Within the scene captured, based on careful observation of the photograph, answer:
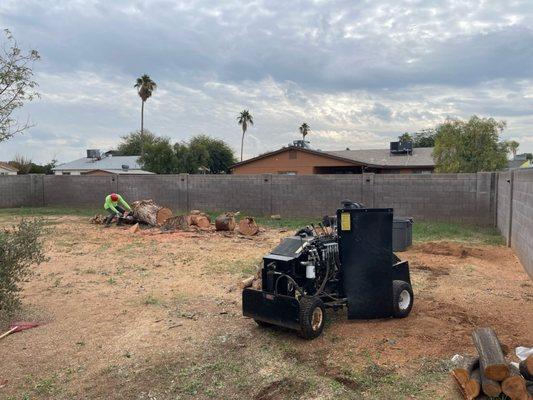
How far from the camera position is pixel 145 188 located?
70.6 feet

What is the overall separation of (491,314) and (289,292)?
8.97 feet

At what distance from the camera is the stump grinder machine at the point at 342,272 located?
524 cm

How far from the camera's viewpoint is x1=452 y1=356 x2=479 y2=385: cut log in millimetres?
3696

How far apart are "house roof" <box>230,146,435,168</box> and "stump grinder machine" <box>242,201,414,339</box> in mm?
27074

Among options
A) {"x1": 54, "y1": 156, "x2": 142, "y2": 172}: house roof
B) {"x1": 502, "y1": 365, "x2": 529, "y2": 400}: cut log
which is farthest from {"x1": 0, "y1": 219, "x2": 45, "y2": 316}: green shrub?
{"x1": 54, "y1": 156, "x2": 142, "y2": 172}: house roof

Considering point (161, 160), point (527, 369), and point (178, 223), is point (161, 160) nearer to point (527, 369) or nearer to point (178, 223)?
point (178, 223)

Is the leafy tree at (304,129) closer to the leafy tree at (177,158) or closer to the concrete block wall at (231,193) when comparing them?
the leafy tree at (177,158)

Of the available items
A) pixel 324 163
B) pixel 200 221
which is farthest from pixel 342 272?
pixel 324 163

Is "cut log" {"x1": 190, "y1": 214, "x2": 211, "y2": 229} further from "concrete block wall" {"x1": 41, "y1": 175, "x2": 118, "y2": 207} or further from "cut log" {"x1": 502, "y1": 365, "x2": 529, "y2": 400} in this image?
"cut log" {"x1": 502, "y1": 365, "x2": 529, "y2": 400}

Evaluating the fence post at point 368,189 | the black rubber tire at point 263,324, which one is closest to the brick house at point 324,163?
the fence post at point 368,189

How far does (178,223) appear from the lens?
14.9 m

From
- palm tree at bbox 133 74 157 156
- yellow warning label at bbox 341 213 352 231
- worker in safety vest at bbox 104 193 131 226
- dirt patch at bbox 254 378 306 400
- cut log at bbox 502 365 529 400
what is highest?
palm tree at bbox 133 74 157 156

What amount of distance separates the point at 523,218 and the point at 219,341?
7149mm

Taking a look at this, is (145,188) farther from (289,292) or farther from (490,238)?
(289,292)
